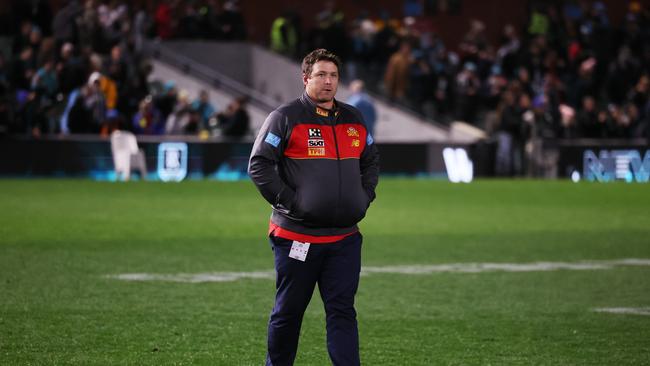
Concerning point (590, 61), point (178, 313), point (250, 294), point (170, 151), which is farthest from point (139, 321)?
point (590, 61)

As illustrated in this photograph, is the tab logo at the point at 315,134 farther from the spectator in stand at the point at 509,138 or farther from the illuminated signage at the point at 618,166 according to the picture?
the illuminated signage at the point at 618,166

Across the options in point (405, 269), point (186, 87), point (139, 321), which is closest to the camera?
point (139, 321)

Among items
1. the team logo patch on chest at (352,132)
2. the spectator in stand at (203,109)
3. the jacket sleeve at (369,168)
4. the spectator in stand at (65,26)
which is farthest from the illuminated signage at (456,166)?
the team logo patch on chest at (352,132)

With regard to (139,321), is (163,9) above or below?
above

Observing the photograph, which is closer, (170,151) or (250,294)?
(250,294)

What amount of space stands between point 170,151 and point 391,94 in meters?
8.73

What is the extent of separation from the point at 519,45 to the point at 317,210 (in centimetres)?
3602

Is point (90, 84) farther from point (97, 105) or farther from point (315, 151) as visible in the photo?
point (315, 151)

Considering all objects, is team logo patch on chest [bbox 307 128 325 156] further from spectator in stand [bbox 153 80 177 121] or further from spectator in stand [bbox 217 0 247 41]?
spectator in stand [bbox 217 0 247 41]

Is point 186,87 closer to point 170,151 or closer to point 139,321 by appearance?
point 170,151

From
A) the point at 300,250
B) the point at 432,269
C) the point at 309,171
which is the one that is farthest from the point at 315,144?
the point at 432,269

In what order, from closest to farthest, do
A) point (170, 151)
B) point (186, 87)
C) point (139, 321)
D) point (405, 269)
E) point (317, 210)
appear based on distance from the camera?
point (317, 210) < point (139, 321) < point (405, 269) < point (170, 151) < point (186, 87)

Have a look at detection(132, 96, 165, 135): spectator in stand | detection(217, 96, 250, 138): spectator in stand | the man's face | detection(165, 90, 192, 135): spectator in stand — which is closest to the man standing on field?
the man's face

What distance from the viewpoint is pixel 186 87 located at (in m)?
36.2
